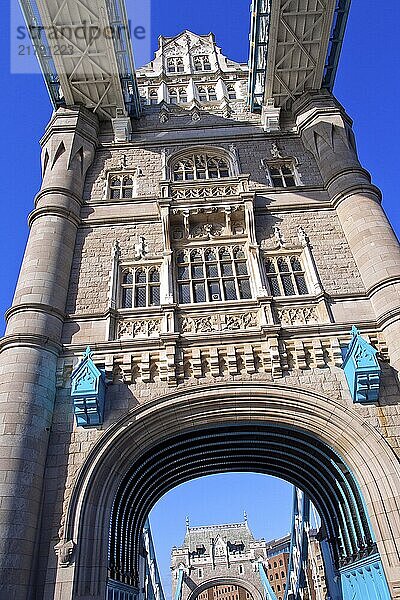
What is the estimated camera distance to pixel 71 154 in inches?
659

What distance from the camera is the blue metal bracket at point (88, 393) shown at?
10.3 m

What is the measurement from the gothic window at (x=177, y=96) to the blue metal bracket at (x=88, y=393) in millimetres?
15821

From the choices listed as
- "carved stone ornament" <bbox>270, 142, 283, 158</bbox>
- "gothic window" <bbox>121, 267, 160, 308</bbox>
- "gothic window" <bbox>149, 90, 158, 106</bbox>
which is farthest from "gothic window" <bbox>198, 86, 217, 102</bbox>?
"gothic window" <bbox>121, 267, 160, 308</bbox>

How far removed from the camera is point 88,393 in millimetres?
10305

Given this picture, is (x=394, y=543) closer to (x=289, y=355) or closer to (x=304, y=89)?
(x=289, y=355)

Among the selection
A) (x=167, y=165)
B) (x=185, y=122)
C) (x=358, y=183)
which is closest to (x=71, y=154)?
(x=167, y=165)

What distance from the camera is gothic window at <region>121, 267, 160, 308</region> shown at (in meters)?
13.5

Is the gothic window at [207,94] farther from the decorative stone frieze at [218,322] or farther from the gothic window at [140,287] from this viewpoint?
the decorative stone frieze at [218,322]

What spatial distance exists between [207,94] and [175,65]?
4874 millimetres

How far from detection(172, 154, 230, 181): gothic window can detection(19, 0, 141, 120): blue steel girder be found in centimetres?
348

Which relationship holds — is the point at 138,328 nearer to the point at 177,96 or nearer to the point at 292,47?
the point at 292,47

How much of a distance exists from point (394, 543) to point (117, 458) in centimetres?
586

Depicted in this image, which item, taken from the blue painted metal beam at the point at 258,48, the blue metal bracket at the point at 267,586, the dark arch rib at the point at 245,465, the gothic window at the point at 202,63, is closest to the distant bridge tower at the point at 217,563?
the blue metal bracket at the point at 267,586

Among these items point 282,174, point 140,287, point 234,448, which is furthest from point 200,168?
point 234,448
